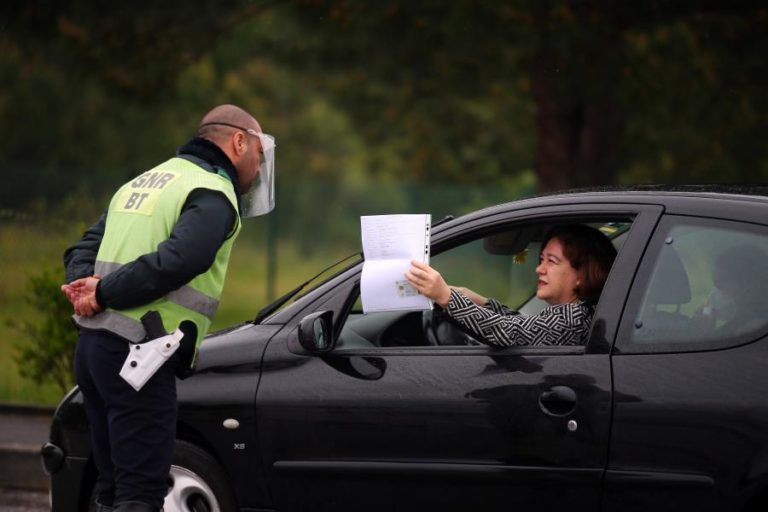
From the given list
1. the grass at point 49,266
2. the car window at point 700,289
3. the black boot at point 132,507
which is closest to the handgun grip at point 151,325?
the black boot at point 132,507

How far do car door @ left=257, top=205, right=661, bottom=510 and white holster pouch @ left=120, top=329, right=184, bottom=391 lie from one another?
59 centimetres

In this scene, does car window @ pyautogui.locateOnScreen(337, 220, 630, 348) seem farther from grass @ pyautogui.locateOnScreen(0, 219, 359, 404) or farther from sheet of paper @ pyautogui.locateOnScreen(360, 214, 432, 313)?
grass @ pyautogui.locateOnScreen(0, 219, 359, 404)

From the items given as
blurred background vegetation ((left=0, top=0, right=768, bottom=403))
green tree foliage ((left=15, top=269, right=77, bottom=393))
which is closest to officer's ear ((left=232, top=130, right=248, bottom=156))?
green tree foliage ((left=15, top=269, right=77, bottom=393))

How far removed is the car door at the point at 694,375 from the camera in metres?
4.09

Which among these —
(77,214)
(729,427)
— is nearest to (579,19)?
(77,214)

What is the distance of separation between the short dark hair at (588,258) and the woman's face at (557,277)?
16 mm

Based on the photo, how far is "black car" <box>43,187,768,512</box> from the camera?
416 centimetres

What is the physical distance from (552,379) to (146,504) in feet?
4.51

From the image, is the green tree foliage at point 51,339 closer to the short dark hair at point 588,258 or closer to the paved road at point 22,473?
the paved road at point 22,473

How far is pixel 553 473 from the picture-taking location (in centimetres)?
429

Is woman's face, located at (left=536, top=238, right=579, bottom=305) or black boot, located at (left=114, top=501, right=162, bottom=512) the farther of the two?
woman's face, located at (left=536, top=238, right=579, bottom=305)

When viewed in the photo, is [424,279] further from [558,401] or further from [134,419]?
[134,419]

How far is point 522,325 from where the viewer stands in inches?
179

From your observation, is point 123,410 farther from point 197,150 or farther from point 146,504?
point 197,150
